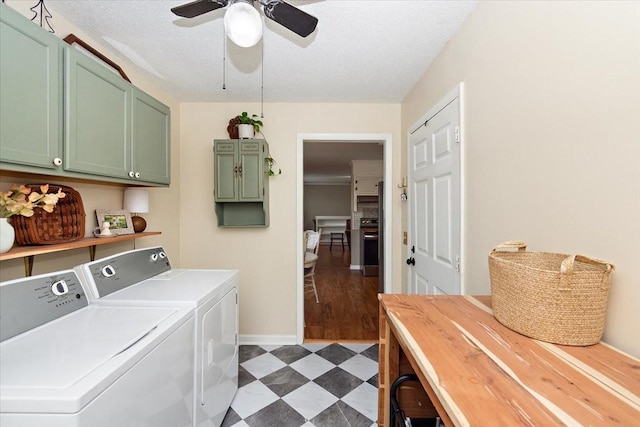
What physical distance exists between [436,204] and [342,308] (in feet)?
7.32

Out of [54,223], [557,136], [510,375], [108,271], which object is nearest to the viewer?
[510,375]

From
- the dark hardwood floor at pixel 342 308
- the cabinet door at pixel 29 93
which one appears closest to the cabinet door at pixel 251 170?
the cabinet door at pixel 29 93

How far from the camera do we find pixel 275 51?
5.81 feet

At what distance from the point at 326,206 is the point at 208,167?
785 centimetres

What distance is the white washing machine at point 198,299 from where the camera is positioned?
125cm

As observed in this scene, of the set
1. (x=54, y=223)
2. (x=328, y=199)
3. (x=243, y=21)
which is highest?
(x=243, y=21)

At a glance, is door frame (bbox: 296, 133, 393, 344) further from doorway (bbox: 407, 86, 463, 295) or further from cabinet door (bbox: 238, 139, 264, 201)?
cabinet door (bbox: 238, 139, 264, 201)

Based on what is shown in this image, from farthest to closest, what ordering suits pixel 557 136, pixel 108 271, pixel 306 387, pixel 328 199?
pixel 328 199, pixel 306 387, pixel 108 271, pixel 557 136

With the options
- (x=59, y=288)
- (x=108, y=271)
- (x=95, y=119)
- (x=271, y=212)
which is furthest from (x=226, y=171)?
(x=59, y=288)

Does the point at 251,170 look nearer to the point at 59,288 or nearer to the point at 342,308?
the point at 59,288

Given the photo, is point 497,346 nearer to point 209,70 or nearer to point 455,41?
point 455,41

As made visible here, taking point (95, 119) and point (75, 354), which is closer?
point (75, 354)

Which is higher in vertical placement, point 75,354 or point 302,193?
point 302,193

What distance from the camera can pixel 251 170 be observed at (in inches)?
92.2
